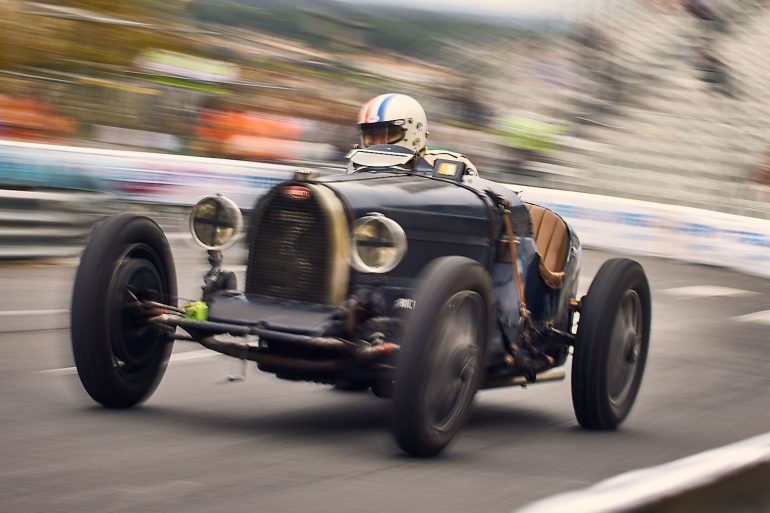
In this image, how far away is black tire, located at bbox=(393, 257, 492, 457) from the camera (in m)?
5.61

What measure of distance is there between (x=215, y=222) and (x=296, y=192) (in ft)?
1.82

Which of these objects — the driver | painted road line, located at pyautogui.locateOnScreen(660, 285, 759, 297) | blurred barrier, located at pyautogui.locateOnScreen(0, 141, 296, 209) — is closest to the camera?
the driver

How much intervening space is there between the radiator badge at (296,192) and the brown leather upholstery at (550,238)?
1.94 metres

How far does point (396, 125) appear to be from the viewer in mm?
7699

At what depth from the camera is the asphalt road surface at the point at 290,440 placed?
496 cm

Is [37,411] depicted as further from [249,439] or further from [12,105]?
[12,105]

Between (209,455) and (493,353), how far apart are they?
183 cm

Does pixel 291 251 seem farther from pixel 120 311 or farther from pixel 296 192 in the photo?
pixel 120 311

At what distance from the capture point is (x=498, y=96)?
4022 cm

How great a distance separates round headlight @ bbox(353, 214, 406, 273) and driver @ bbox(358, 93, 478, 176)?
1.58 meters

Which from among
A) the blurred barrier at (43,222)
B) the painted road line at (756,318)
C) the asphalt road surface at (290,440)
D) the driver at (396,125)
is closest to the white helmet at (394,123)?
the driver at (396,125)

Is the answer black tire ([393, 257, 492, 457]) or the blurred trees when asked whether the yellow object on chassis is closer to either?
black tire ([393, 257, 492, 457])

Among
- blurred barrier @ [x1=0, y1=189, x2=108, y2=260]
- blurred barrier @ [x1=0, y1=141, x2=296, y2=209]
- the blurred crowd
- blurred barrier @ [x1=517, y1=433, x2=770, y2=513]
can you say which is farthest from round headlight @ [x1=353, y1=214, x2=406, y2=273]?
the blurred crowd

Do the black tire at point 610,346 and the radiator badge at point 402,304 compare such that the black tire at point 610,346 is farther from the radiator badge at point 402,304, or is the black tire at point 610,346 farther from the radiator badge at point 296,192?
the radiator badge at point 296,192
